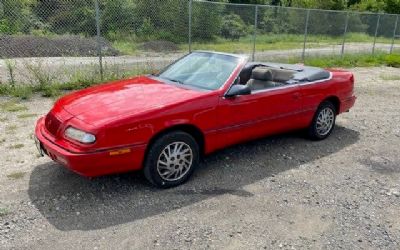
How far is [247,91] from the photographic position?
471cm

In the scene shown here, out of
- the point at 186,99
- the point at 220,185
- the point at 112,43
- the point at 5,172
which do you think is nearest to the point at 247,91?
the point at 186,99

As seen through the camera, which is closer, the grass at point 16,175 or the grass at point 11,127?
the grass at point 16,175

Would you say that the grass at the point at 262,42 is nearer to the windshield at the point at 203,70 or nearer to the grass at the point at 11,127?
the grass at the point at 11,127

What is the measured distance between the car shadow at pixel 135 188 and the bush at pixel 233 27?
24.0 ft

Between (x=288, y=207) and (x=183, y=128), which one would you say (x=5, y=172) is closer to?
(x=183, y=128)

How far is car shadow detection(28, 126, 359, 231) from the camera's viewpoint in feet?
12.5

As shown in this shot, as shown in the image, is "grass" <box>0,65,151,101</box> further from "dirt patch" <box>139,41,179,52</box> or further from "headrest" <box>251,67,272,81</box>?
"headrest" <box>251,67,272,81</box>

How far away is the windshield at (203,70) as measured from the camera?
15.9 ft

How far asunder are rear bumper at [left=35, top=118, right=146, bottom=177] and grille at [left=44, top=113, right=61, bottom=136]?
0.24 feet

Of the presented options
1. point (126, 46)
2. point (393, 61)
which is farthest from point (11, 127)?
point (393, 61)

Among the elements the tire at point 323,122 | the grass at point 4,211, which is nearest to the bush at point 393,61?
the tire at point 323,122

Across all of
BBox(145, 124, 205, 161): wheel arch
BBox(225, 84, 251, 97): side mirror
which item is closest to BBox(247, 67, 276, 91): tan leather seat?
BBox(225, 84, 251, 97): side mirror

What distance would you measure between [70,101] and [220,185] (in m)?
1.96

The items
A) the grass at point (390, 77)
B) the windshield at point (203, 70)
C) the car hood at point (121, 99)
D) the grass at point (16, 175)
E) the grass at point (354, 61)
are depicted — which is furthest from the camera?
the grass at point (354, 61)
